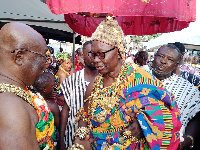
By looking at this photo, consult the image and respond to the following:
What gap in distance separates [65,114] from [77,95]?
37 cm

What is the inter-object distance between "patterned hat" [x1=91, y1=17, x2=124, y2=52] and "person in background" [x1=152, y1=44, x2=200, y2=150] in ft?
3.21

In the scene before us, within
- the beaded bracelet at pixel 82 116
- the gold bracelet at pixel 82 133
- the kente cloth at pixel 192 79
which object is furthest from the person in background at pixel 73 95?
the kente cloth at pixel 192 79

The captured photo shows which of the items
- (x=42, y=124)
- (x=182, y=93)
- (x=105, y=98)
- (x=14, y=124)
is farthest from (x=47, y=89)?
(x=182, y=93)

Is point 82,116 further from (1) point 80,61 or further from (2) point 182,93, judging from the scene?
(1) point 80,61

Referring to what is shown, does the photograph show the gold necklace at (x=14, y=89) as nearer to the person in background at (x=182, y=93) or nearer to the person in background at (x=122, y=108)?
the person in background at (x=122, y=108)

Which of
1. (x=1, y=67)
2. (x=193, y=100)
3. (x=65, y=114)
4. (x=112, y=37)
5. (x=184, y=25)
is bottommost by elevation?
(x=65, y=114)

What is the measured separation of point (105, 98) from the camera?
2.06 metres

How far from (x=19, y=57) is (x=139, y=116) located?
4.04ft

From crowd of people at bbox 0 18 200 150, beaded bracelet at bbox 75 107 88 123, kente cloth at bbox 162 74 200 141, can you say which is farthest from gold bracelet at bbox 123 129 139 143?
kente cloth at bbox 162 74 200 141

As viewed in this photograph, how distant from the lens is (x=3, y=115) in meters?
1.07

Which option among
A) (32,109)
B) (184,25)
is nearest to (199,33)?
(184,25)

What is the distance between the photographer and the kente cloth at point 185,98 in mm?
2465

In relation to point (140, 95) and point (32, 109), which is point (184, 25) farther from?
point (32, 109)

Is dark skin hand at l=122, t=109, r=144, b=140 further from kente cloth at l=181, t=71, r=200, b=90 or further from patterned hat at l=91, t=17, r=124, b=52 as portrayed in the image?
Result: kente cloth at l=181, t=71, r=200, b=90
